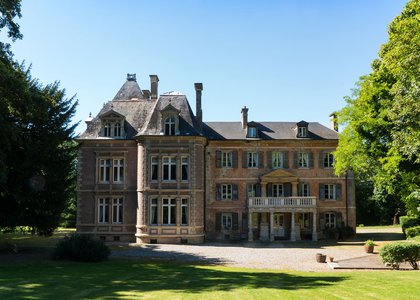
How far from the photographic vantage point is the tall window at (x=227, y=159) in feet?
123

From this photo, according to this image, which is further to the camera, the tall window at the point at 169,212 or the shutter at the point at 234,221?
the shutter at the point at 234,221

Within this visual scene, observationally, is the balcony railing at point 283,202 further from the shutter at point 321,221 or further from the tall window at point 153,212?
the tall window at point 153,212

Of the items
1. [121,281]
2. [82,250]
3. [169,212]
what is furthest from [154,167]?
[121,281]

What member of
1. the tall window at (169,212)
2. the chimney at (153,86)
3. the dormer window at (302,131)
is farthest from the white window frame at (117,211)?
the dormer window at (302,131)

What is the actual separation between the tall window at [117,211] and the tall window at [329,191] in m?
17.5

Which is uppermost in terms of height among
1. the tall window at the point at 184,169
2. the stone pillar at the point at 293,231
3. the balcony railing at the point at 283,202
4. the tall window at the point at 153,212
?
the tall window at the point at 184,169

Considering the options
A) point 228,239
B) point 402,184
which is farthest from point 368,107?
point 228,239

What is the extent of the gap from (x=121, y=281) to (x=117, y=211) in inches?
812

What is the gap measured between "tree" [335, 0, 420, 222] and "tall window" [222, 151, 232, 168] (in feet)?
32.1

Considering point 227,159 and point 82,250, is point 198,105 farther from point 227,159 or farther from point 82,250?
point 82,250

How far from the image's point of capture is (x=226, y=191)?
1474 inches

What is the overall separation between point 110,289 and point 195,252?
1470cm

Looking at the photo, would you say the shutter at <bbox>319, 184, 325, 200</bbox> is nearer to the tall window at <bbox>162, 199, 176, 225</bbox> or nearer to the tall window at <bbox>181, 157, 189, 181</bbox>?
the tall window at <bbox>181, 157, 189, 181</bbox>

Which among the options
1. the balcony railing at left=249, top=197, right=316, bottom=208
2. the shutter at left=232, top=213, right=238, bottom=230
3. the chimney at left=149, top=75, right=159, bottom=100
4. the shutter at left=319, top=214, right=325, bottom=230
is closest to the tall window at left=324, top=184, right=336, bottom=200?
the shutter at left=319, top=214, right=325, bottom=230
